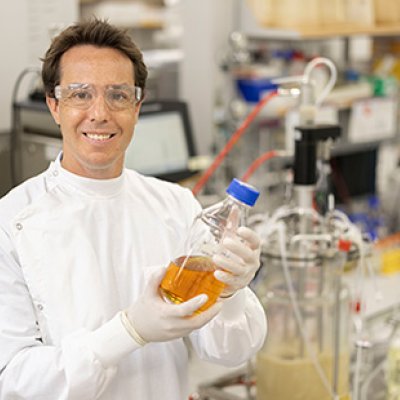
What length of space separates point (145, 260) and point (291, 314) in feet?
2.37

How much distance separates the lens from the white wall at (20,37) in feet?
6.85

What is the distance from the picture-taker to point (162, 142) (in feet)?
8.14

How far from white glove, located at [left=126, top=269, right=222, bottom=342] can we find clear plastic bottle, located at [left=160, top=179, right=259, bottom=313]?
20 millimetres

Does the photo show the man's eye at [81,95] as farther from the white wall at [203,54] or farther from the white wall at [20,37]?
the white wall at [203,54]

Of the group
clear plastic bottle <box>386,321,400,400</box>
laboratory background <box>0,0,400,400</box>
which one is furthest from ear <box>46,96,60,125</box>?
clear plastic bottle <box>386,321,400,400</box>

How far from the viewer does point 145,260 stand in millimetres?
1362

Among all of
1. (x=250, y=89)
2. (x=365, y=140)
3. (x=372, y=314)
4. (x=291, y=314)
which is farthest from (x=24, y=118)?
(x=365, y=140)

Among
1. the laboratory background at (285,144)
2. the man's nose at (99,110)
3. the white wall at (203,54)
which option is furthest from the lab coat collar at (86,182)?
the white wall at (203,54)

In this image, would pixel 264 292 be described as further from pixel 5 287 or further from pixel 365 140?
pixel 365 140

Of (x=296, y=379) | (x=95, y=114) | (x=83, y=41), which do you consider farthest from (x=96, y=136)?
(x=296, y=379)

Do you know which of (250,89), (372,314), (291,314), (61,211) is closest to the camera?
(61,211)

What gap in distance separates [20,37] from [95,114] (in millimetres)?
988

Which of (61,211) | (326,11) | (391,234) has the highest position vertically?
(326,11)

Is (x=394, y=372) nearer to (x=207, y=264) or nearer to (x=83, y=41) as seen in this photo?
(x=207, y=264)
